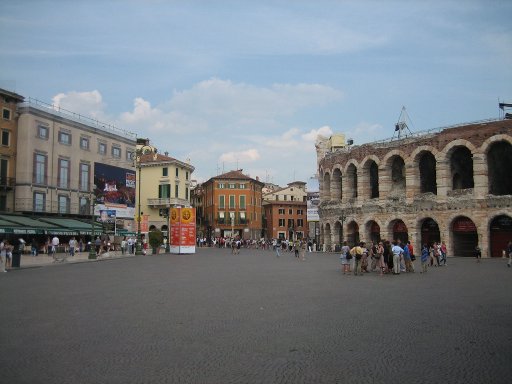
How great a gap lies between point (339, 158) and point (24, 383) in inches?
1912

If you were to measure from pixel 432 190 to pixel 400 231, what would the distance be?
5.29 m

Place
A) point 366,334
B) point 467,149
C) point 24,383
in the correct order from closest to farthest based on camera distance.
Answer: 1. point 24,383
2. point 366,334
3. point 467,149

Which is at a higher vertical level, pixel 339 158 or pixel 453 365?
pixel 339 158

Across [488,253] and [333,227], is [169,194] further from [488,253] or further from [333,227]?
[488,253]

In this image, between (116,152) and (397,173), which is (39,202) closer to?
(116,152)

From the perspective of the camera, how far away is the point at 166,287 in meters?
17.0

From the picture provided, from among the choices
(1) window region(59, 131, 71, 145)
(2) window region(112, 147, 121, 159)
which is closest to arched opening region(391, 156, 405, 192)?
(2) window region(112, 147, 121, 159)

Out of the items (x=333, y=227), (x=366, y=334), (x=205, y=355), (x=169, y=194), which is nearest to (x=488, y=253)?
(x=333, y=227)

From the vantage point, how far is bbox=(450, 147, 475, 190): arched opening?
43406mm

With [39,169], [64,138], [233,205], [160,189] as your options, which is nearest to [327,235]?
[160,189]

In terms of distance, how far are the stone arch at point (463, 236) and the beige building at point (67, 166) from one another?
3133 cm

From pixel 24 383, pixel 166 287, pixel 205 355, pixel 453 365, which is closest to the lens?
pixel 24 383

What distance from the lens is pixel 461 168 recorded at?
4412cm

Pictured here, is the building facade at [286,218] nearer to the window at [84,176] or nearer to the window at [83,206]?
the window at [84,176]
